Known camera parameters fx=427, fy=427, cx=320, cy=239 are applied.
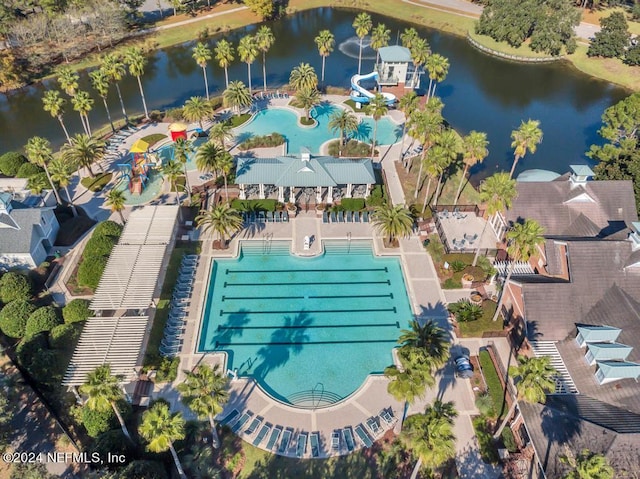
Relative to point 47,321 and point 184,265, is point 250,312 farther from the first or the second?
point 47,321

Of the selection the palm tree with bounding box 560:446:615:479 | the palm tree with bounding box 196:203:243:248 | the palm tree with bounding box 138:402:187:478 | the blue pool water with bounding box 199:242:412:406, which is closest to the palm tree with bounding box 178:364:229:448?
the palm tree with bounding box 138:402:187:478

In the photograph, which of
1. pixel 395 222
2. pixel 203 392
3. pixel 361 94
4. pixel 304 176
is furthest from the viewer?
pixel 361 94

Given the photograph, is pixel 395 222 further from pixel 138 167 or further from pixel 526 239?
pixel 138 167

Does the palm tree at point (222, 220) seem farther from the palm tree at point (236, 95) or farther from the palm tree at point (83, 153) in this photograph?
the palm tree at point (236, 95)

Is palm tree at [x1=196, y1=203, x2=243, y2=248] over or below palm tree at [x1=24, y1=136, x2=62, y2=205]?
below

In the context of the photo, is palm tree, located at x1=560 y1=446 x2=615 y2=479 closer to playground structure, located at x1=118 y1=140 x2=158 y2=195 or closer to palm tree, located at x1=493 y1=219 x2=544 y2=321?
palm tree, located at x1=493 y1=219 x2=544 y2=321

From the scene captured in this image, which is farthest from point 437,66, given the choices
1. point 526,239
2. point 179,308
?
point 179,308

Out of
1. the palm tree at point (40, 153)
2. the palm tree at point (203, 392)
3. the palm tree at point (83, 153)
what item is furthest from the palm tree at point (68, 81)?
the palm tree at point (203, 392)
